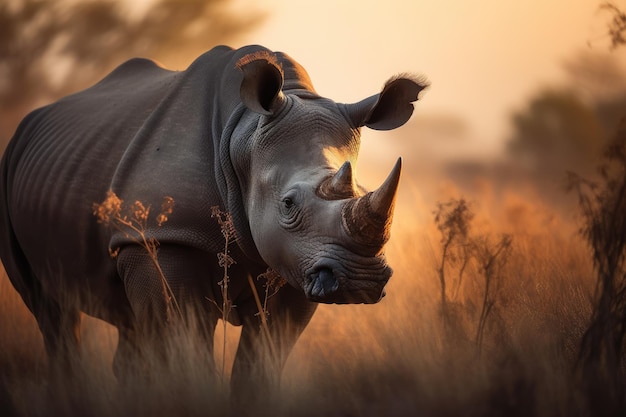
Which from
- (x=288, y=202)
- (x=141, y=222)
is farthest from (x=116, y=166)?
(x=288, y=202)

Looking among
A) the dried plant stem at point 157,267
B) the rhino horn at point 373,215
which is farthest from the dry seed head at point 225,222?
the rhino horn at point 373,215

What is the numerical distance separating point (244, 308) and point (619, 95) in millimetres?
2382

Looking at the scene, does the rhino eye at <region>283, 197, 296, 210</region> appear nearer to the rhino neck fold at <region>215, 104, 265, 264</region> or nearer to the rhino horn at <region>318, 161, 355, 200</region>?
the rhino horn at <region>318, 161, 355, 200</region>

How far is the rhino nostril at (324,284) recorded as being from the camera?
5.27 m

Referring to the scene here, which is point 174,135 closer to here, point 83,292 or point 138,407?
point 83,292

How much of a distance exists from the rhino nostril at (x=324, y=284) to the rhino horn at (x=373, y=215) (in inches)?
8.4

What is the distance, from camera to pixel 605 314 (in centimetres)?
502

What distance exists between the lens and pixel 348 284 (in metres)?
5.24

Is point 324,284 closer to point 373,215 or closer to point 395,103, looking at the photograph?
point 373,215

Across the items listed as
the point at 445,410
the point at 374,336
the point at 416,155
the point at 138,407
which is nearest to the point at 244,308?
the point at 374,336

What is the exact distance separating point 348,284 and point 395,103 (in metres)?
1.66

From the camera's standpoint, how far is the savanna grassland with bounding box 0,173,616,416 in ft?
16.4

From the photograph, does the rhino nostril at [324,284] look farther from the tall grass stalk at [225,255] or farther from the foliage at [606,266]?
the foliage at [606,266]

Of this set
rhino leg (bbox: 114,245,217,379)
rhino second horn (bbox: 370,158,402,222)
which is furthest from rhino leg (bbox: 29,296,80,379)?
rhino second horn (bbox: 370,158,402,222)
